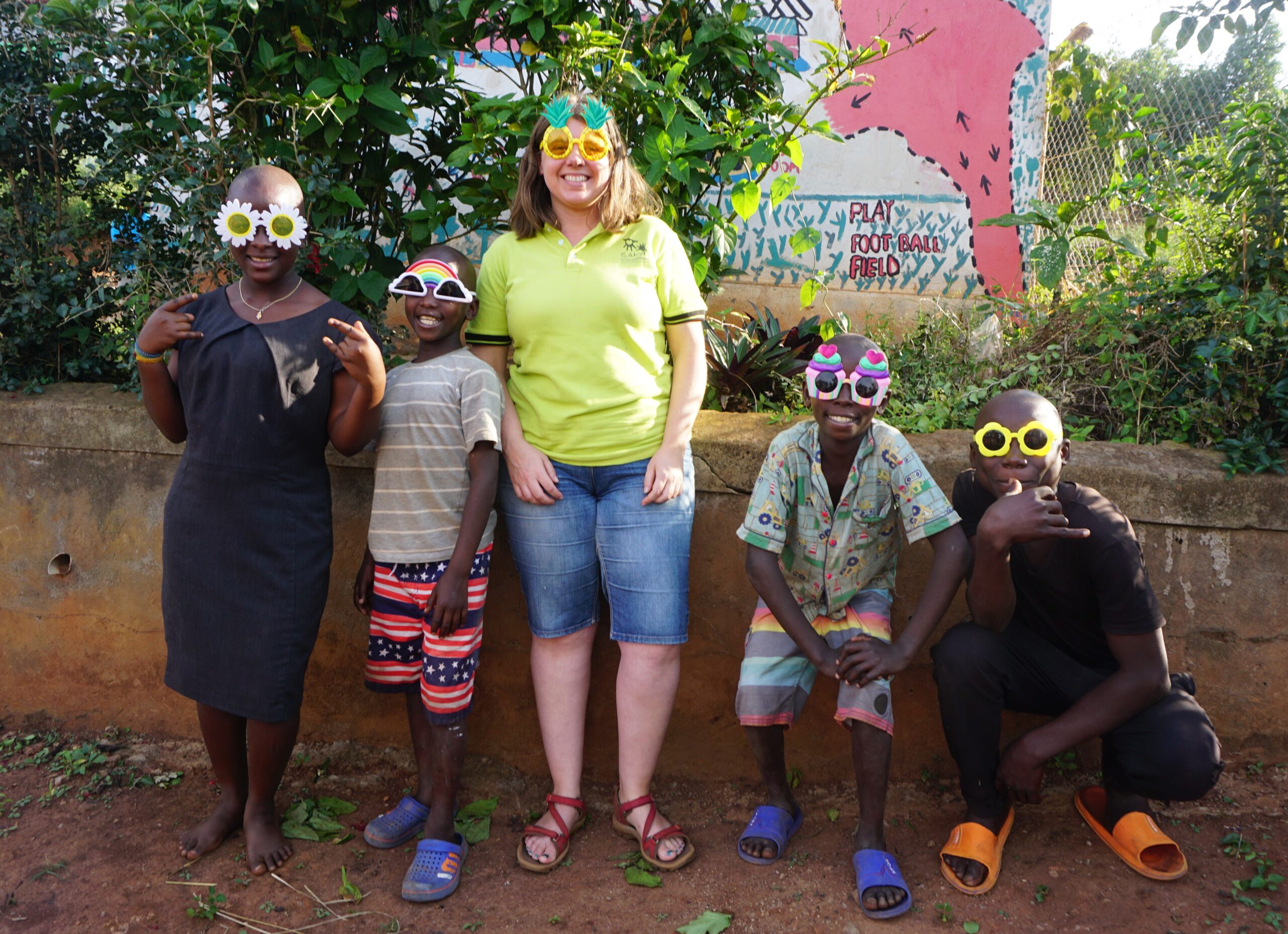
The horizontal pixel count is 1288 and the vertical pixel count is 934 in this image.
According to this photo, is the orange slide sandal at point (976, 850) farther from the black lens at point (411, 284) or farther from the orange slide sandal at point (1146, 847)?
the black lens at point (411, 284)

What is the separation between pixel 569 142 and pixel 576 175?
0.29 feet

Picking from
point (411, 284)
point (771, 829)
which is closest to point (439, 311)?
point (411, 284)

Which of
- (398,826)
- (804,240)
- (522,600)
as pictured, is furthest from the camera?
(804,240)

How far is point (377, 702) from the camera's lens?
11.0 ft

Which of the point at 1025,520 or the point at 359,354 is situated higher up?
the point at 359,354

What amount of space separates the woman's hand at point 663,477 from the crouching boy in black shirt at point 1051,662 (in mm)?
821

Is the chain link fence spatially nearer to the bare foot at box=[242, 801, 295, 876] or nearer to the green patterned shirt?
the green patterned shirt

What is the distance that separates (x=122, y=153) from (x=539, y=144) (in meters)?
1.59

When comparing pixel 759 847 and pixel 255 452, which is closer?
pixel 255 452

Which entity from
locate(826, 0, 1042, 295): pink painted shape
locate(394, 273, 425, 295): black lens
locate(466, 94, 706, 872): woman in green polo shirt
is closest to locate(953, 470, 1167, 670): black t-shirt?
locate(466, 94, 706, 872): woman in green polo shirt

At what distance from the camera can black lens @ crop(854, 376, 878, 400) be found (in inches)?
100

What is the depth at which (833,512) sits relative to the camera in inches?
106

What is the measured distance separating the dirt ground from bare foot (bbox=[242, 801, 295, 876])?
4 cm

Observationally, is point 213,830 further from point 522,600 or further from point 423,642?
point 522,600
